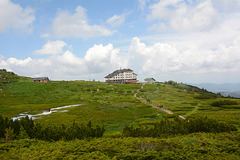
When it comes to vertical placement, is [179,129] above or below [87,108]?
above

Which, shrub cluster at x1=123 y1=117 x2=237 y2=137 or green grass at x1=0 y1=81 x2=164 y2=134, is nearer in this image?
shrub cluster at x1=123 y1=117 x2=237 y2=137

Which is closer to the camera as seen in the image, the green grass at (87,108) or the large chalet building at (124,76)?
the green grass at (87,108)

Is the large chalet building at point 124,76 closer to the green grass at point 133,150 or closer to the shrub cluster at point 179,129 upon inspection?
the shrub cluster at point 179,129

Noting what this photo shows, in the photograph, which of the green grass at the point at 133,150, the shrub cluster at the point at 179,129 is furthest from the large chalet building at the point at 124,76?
the green grass at the point at 133,150

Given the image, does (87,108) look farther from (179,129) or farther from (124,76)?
(124,76)

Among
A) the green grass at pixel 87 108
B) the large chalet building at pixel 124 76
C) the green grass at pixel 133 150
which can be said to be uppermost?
the large chalet building at pixel 124 76

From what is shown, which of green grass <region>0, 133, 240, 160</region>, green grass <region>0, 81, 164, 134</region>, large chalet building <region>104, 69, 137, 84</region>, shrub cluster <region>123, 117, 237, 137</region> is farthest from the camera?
large chalet building <region>104, 69, 137, 84</region>

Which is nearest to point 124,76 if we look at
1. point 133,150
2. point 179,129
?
point 179,129

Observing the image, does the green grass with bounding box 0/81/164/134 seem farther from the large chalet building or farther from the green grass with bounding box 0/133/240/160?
the large chalet building

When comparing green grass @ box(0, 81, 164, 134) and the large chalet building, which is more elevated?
the large chalet building

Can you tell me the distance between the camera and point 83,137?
23.0m

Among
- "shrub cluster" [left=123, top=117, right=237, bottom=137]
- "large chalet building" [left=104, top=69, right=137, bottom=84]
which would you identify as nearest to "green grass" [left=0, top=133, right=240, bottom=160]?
"shrub cluster" [left=123, top=117, right=237, bottom=137]

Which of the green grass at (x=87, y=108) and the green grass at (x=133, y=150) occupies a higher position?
the green grass at (x=133, y=150)

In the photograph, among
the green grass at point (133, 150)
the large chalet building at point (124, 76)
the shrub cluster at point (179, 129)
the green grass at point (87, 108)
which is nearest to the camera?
the green grass at point (133, 150)
